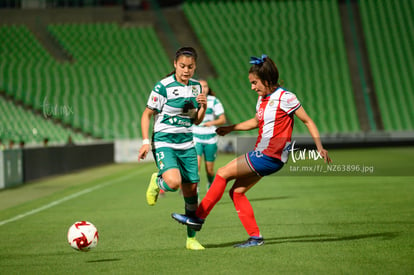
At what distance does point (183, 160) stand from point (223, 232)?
65.7 inches

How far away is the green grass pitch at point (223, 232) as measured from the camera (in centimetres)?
609

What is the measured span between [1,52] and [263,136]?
1291 inches

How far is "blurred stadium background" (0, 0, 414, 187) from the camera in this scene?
32281 mm

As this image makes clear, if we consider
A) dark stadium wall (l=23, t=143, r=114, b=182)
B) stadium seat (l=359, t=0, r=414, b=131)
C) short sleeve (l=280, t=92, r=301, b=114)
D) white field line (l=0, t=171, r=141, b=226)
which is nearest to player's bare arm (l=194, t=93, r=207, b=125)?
short sleeve (l=280, t=92, r=301, b=114)

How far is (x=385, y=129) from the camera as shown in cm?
3481

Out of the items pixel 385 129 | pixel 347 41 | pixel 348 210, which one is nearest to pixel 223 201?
pixel 348 210

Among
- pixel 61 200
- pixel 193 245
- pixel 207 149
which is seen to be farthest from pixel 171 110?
pixel 61 200

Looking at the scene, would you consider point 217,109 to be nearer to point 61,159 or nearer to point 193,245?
point 193,245

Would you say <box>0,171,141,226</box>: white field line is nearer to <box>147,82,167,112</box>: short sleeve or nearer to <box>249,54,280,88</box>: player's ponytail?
<box>147,82,167,112</box>: short sleeve

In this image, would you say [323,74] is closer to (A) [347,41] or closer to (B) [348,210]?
(A) [347,41]

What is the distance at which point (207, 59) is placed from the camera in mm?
38844

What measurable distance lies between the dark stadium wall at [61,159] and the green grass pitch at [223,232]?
2.93 metres

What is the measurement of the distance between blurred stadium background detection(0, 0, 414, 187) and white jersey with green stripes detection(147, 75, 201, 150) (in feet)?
67.3

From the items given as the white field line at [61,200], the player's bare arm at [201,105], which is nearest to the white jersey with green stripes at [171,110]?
the player's bare arm at [201,105]
